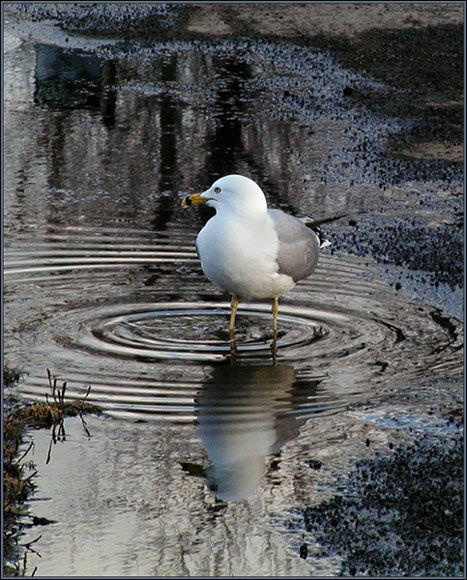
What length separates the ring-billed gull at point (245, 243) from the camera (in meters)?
9.16

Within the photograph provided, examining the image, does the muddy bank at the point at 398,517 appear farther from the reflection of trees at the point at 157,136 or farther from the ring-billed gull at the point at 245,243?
the reflection of trees at the point at 157,136

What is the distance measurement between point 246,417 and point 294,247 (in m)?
2.07

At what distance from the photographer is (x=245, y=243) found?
9172mm

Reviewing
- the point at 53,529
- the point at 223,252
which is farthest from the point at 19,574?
the point at 223,252

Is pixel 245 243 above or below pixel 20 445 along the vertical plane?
above

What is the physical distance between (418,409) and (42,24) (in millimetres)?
16410

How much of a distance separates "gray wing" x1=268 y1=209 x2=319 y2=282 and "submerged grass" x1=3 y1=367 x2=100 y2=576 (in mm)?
2124

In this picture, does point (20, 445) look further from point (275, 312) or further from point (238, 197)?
point (275, 312)

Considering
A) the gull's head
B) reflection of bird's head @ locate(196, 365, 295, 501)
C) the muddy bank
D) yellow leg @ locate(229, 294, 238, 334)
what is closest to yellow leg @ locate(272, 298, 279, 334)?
yellow leg @ locate(229, 294, 238, 334)

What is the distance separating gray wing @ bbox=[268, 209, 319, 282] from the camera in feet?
31.2

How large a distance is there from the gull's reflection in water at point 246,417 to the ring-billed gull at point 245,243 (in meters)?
0.72

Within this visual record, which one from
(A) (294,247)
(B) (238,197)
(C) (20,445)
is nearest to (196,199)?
(B) (238,197)

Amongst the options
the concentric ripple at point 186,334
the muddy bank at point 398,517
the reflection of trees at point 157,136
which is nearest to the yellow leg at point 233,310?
the concentric ripple at point 186,334

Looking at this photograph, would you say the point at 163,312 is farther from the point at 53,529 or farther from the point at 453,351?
the point at 53,529
